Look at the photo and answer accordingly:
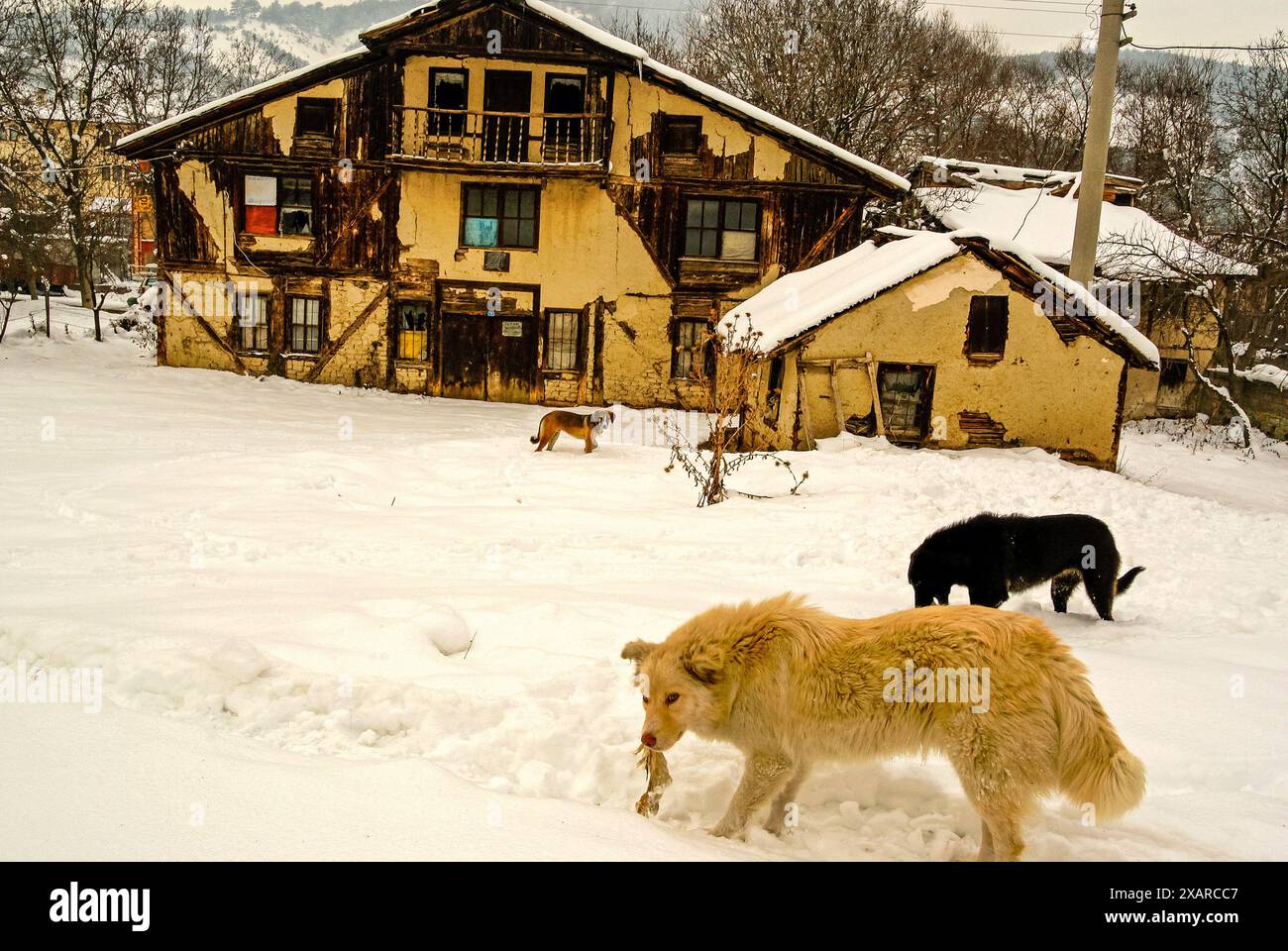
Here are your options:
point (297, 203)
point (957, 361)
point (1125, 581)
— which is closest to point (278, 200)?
point (297, 203)

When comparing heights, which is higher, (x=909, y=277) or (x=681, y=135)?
(x=681, y=135)

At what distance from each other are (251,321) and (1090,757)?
1026 inches

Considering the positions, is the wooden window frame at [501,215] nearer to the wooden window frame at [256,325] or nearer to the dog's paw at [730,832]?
the wooden window frame at [256,325]

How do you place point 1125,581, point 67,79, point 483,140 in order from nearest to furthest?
1. point 1125,581
2. point 483,140
3. point 67,79

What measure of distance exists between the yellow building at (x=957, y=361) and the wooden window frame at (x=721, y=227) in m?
7.50

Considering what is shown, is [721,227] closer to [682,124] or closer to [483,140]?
[682,124]

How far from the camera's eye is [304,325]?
2492cm

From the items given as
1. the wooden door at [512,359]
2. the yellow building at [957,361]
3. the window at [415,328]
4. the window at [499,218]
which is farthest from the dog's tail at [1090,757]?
the window at [415,328]

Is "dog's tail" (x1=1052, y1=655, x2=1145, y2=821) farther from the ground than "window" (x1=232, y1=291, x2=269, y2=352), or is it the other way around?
"window" (x1=232, y1=291, x2=269, y2=352)

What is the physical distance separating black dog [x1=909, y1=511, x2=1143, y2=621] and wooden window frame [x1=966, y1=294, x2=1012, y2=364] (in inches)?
434

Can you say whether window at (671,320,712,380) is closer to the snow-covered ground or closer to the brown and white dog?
the brown and white dog

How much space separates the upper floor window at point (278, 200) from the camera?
2464 centimetres

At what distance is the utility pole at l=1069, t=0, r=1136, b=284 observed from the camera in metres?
17.3

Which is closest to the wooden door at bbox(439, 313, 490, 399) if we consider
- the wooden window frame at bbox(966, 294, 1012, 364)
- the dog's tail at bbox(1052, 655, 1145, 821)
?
the wooden window frame at bbox(966, 294, 1012, 364)
